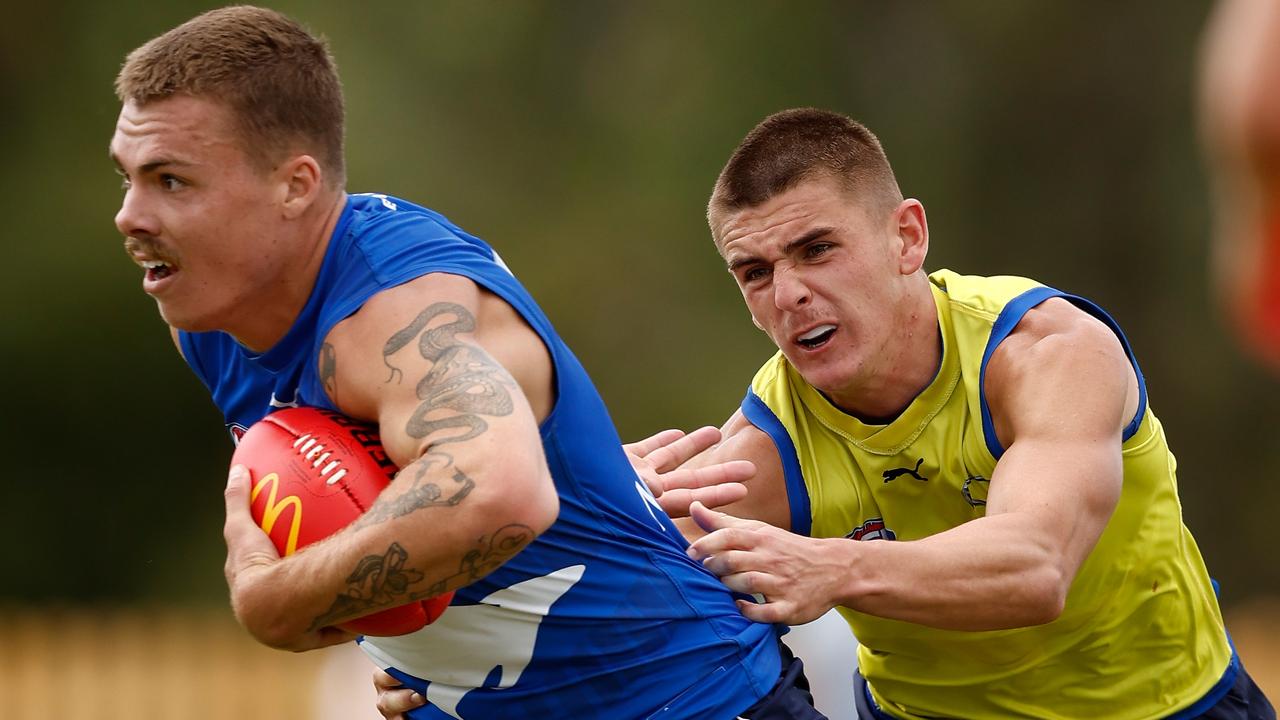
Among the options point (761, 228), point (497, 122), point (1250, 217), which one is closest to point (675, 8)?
point (497, 122)

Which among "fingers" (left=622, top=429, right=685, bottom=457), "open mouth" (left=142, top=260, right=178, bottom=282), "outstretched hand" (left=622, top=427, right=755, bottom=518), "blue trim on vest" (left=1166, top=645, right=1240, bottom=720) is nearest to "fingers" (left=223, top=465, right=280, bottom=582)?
"open mouth" (left=142, top=260, right=178, bottom=282)

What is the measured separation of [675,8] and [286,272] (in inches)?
738

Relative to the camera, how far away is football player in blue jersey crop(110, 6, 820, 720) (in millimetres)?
3332

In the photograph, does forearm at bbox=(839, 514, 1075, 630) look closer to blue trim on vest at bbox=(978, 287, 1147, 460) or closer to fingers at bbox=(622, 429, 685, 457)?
blue trim on vest at bbox=(978, 287, 1147, 460)

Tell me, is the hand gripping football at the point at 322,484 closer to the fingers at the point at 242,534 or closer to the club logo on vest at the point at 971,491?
the fingers at the point at 242,534

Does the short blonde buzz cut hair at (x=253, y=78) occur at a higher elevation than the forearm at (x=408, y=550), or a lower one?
higher

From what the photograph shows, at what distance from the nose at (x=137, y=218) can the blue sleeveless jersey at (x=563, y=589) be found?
1.35 ft

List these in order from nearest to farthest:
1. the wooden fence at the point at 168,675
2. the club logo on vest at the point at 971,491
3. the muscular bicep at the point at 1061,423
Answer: the muscular bicep at the point at 1061,423
the club logo on vest at the point at 971,491
the wooden fence at the point at 168,675

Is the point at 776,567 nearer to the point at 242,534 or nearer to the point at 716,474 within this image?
the point at 716,474

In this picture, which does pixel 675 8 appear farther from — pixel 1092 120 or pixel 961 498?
pixel 961 498

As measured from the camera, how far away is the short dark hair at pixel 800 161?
474 centimetres

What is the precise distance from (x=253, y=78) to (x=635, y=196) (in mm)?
17234

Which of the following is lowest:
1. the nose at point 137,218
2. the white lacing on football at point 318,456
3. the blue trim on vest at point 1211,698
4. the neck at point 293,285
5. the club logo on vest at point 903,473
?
the blue trim on vest at point 1211,698

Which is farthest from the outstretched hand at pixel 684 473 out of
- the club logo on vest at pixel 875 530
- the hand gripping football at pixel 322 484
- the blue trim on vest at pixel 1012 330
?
the hand gripping football at pixel 322 484
